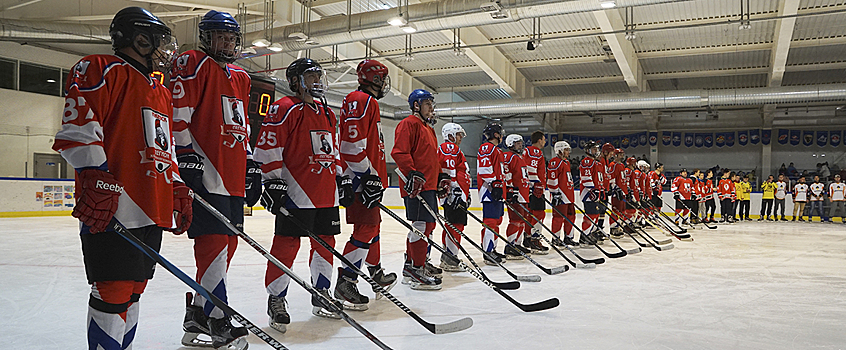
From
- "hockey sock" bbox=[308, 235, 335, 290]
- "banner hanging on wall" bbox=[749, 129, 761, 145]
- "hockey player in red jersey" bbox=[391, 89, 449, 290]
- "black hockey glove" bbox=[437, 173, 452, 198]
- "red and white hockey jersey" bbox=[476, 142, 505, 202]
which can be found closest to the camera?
"hockey sock" bbox=[308, 235, 335, 290]

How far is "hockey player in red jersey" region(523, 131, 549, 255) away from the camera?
596 centimetres

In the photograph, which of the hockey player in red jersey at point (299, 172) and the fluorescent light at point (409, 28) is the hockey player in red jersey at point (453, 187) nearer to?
the hockey player in red jersey at point (299, 172)

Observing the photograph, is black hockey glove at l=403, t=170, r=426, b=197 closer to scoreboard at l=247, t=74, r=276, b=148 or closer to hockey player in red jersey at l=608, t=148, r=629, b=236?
hockey player in red jersey at l=608, t=148, r=629, b=236

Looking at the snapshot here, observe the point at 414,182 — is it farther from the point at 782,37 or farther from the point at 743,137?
the point at 743,137

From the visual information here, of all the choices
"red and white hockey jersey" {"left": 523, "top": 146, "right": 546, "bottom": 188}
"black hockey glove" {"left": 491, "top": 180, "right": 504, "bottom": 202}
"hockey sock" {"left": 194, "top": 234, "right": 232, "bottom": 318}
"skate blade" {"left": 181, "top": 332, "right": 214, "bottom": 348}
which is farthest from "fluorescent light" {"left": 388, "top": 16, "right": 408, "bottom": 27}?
"skate blade" {"left": 181, "top": 332, "right": 214, "bottom": 348}

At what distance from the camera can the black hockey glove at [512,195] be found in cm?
545

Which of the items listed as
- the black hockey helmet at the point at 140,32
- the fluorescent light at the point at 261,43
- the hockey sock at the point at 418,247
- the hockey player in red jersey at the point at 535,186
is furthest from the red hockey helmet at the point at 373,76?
the fluorescent light at the point at 261,43

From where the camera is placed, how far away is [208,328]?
219 centimetres

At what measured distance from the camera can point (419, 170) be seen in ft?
12.3

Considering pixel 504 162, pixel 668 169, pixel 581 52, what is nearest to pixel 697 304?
pixel 504 162

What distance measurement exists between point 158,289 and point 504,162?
3321 mm

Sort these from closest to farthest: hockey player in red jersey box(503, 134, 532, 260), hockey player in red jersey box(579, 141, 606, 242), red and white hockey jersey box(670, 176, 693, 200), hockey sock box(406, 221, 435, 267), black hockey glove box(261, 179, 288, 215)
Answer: black hockey glove box(261, 179, 288, 215), hockey sock box(406, 221, 435, 267), hockey player in red jersey box(503, 134, 532, 260), hockey player in red jersey box(579, 141, 606, 242), red and white hockey jersey box(670, 176, 693, 200)

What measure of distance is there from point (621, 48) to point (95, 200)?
11.2m

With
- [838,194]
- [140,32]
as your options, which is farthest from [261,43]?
[838,194]
